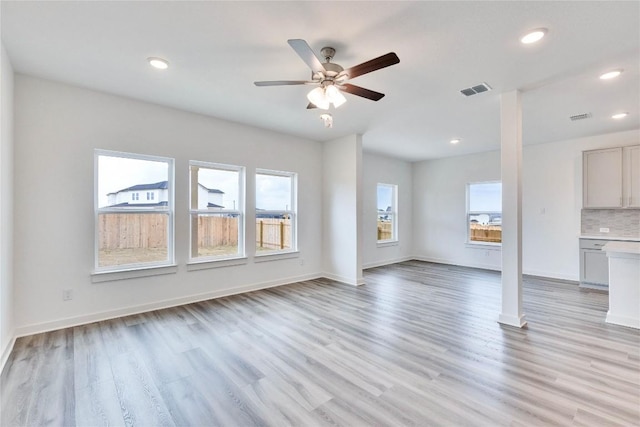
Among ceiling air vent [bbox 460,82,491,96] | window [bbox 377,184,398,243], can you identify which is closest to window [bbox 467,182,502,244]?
window [bbox 377,184,398,243]

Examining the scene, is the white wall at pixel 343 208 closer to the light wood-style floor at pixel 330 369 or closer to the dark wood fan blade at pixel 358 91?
the light wood-style floor at pixel 330 369

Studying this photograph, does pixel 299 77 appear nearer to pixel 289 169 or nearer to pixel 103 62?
pixel 103 62

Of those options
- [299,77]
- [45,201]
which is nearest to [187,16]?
[299,77]

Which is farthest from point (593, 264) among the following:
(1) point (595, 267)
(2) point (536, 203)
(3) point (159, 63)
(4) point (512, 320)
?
(3) point (159, 63)

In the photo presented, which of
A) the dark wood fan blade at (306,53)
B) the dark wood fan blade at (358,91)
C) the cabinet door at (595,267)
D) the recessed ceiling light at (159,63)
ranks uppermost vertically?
the recessed ceiling light at (159,63)

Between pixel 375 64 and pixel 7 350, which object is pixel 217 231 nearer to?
pixel 7 350

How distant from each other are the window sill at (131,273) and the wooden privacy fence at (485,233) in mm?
6569

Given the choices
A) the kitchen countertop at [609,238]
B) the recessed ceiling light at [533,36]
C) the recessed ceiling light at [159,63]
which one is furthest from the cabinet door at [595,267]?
the recessed ceiling light at [159,63]

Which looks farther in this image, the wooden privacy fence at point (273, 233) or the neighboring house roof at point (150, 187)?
the wooden privacy fence at point (273, 233)

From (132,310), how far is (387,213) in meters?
5.86

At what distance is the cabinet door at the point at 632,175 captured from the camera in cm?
477

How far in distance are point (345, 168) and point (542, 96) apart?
3003mm

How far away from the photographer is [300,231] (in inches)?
219

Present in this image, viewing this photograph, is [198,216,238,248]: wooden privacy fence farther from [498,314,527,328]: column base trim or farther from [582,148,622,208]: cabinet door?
[582,148,622,208]: cabinet door
